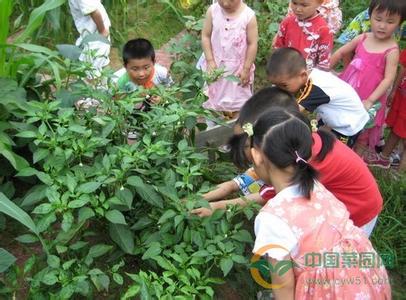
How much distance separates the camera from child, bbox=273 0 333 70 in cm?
305

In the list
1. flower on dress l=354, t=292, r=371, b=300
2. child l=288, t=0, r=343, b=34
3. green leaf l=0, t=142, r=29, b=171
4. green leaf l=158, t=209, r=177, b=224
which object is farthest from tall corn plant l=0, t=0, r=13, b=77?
Result: child l=288, t=0, r=343, b=34

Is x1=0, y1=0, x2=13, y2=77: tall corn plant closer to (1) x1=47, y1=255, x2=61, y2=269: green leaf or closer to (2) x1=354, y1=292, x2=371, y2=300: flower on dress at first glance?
(1) x1=47, y1=255, x2=61, y2=269: green leaf

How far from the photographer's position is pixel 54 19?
2.99 m

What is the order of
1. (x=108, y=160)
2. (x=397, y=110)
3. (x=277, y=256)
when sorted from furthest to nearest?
(x=397, y=110) → (x=108, y=160) → (x=277, y=256)

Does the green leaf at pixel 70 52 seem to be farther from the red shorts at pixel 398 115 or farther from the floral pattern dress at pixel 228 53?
the red shorts at pixel 398 115

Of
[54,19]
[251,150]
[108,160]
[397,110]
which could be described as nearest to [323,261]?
[251,150]

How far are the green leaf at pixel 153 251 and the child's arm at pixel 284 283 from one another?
0.44 m

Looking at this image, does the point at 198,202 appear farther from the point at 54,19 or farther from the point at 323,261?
the point at 54,19

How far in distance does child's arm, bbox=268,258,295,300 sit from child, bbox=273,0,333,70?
1763 mm

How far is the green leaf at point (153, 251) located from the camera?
1.81 meters

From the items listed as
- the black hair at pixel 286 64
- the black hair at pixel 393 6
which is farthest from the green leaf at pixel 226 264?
the black hair at pixel 393 6

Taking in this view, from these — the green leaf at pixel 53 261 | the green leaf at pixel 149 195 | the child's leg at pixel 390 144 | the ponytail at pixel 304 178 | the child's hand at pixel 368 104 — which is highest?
the ponytail at pixel 304 178

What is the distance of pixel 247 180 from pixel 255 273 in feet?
1.41

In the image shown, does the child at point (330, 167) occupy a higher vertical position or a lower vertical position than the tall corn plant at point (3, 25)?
lower
